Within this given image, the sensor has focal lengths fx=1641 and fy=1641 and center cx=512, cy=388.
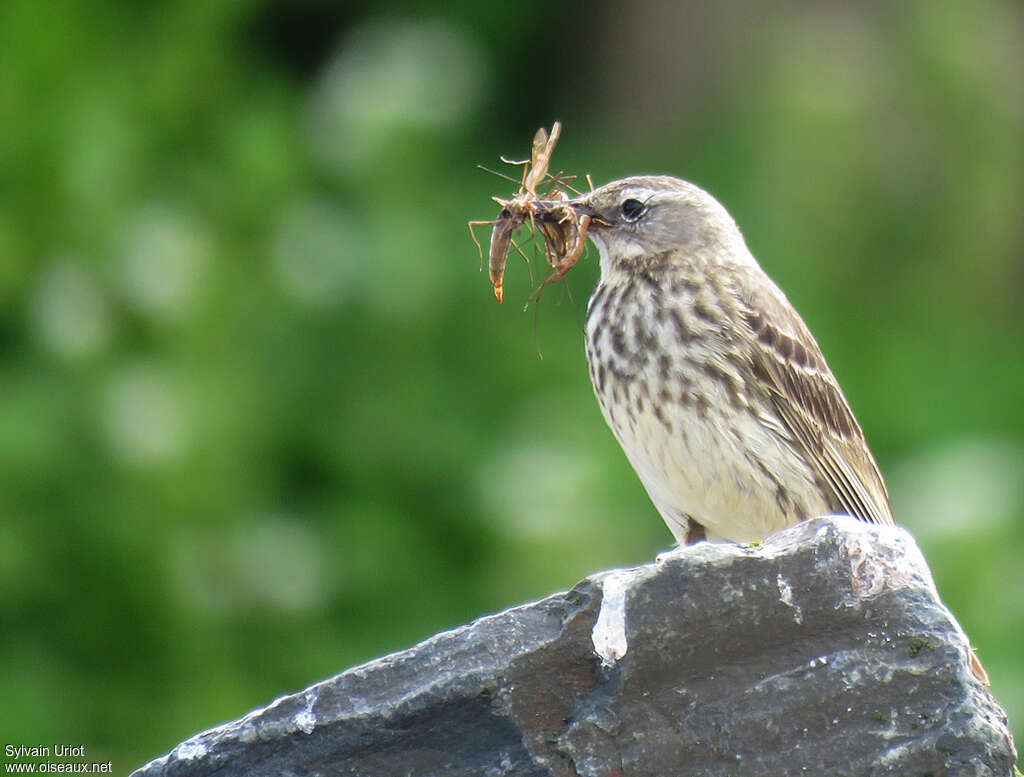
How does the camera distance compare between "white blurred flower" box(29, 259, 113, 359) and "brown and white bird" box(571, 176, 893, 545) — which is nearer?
"brown and white bird" box(571, 176, 893, 545)

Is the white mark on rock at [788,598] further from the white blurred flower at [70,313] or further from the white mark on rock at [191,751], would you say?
the white blurred flower at [70,313]

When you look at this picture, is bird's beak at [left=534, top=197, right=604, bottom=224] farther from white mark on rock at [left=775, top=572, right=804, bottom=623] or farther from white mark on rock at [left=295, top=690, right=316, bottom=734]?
white mark on rock at [left=295, top=690, right=316, bottom=734]

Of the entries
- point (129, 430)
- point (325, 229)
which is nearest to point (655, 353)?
point (129, 430)

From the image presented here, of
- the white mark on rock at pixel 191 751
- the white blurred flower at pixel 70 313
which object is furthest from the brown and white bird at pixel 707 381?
the white blurred flower at pixel 70 313

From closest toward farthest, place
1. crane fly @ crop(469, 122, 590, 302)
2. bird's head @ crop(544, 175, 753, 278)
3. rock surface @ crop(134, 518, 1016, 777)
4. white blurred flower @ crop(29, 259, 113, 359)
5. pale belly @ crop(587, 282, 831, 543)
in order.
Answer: rock surface @ crop(134, 518, 1016, 777), pale belly @ crop(587, 282, 831, 543), crane fly @ crop(469, 122, 590, 302), bird's head @ crop(544, 175, 753, 278), white blurred flower @ crop(29, 259, 113, 359)

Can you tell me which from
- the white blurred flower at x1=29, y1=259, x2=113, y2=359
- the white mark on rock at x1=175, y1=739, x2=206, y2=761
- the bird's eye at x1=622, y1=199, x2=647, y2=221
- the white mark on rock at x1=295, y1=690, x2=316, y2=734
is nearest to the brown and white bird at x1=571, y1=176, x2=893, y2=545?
the bird's eye at x1=622, y1=199, x2=647, y2=221

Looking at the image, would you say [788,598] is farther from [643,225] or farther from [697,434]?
[643,225]

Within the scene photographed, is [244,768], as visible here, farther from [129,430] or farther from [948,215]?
[948,215]
